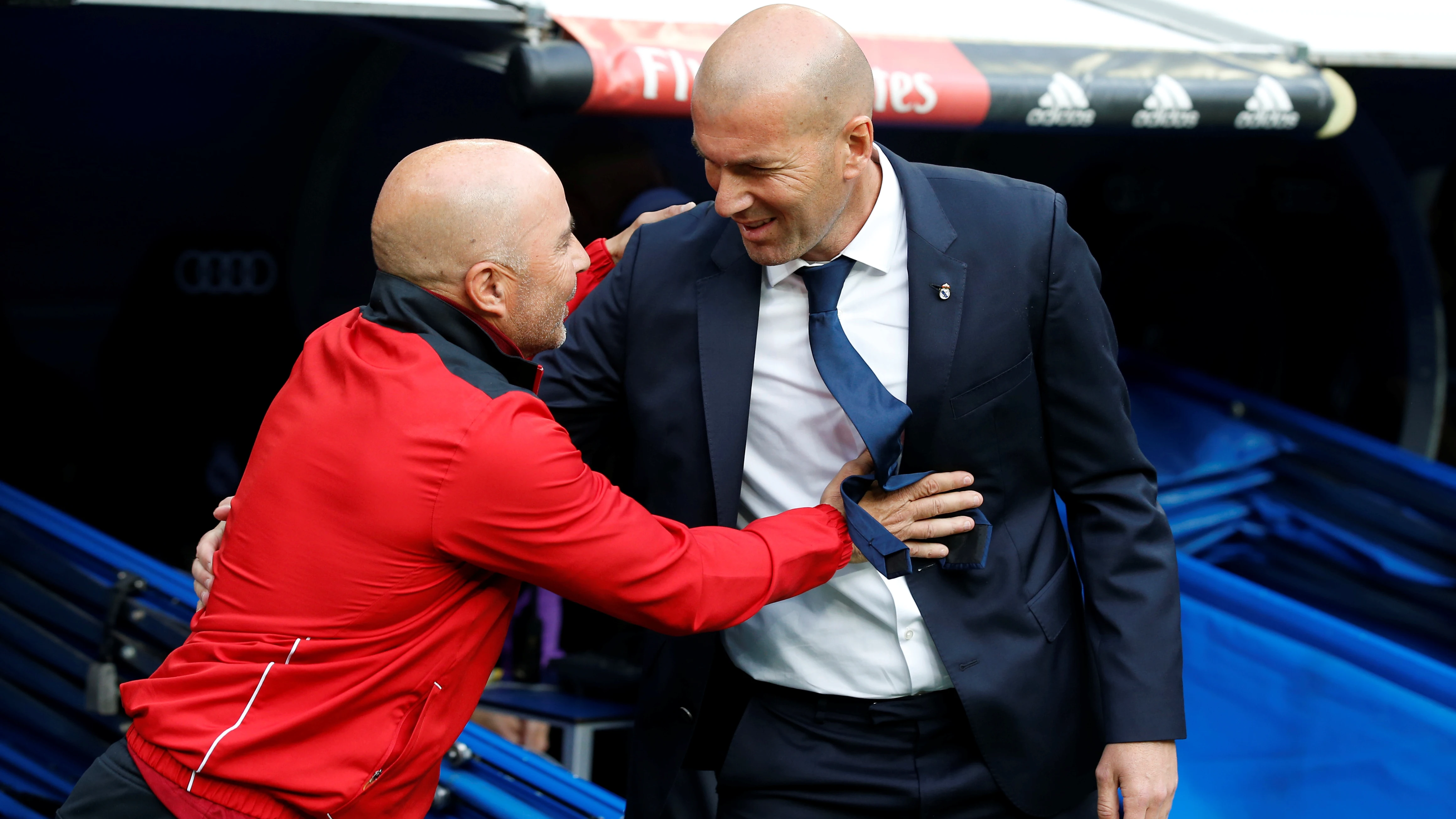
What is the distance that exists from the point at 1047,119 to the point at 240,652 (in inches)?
86.7

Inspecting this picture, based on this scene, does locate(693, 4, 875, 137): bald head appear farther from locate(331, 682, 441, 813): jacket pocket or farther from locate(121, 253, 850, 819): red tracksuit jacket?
locate(331, 682, 441, 813): jacket pocket

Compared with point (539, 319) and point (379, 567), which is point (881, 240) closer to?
point (539, 319)

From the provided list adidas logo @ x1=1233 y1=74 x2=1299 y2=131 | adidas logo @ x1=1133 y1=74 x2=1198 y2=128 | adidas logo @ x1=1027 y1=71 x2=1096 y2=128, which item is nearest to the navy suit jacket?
adidas logo @ x1=1027 y1=71 x2=1096 y2=128

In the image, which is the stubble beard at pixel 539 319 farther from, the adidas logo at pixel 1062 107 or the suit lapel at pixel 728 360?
the adidas logo at pixel 1062 107

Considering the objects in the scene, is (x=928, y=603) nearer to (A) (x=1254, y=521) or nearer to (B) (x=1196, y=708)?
(B) (x=1196, y=708)

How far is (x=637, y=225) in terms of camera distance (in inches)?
77.2

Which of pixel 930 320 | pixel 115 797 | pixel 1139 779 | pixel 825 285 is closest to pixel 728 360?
pixel 825 285

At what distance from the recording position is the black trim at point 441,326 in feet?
4.77

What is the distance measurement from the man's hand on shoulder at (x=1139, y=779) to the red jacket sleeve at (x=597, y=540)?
44 centimetres

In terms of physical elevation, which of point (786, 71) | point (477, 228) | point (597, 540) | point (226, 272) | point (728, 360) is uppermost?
point (786, 71)

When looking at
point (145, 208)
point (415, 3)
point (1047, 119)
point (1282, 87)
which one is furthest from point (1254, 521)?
point (145, 208)

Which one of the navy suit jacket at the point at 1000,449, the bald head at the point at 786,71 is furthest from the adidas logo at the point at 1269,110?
the bald head at the point at 786,71

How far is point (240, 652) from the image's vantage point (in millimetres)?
1438

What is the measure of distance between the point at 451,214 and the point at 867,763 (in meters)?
0.86
